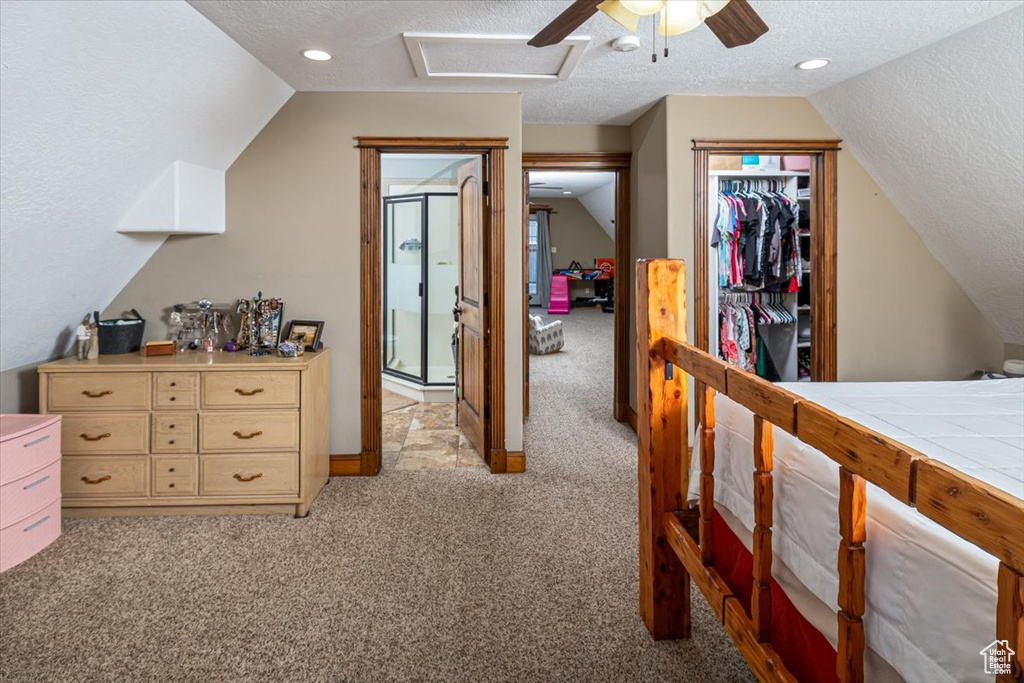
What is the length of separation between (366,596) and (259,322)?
177cm

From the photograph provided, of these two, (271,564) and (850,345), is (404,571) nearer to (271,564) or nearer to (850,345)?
(271,564)

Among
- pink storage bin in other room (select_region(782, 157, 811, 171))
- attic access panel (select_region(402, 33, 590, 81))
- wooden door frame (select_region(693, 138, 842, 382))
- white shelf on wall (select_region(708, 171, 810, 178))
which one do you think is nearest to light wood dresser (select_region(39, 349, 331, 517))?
attic access panel (select_region(402, 33, 590, 81))

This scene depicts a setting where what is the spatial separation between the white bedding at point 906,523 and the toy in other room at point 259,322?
243cm

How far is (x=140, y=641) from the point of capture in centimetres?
201

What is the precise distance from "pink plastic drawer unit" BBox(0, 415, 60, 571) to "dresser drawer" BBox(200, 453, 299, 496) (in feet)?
1.93

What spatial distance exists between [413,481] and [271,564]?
42.3 inches

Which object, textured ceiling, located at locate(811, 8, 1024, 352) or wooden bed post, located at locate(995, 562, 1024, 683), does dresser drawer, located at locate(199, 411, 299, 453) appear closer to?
wooden bed post, located at locate(995, 562, 1024, 683)

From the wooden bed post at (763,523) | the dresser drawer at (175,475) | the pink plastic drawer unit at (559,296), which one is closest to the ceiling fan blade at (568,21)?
the wooden bed post at (763,523)

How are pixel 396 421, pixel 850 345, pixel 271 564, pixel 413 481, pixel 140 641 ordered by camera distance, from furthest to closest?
pixel 396 421 < pixel 850 345 < pixel 413 481 < pixel 271 564 < pixel 140 641

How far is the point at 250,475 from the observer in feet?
9.86

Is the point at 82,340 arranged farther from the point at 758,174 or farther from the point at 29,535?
the point at 758,174

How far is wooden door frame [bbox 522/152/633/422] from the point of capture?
4.46 meters

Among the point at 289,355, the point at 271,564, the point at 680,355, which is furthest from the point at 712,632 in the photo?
the point at 289,355

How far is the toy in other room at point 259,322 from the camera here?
3.41m
